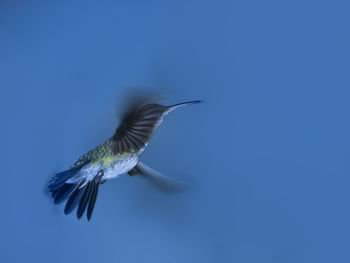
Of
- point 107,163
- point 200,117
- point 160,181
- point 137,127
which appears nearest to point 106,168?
point 107,163

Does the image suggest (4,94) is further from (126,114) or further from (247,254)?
(247,254)

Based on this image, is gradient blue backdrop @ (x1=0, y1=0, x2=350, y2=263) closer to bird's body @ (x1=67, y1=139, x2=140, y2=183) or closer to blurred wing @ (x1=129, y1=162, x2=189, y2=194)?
blurred wing @ (x1=129, y1=162, x2=189, y2=194)

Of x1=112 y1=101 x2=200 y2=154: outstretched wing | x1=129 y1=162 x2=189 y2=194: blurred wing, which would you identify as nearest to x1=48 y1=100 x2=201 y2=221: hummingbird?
x1=112 y1=101 x2=200 y2=154: outstretched wing

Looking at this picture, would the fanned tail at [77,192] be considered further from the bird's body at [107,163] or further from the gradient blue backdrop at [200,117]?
the gradient blue backdrop at [200,117]

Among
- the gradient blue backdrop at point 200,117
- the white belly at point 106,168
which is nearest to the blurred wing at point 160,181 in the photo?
the gradient blue backdrop at point 200,117

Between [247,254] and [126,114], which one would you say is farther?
[247,254]

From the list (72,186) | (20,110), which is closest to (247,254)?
(72,186)
